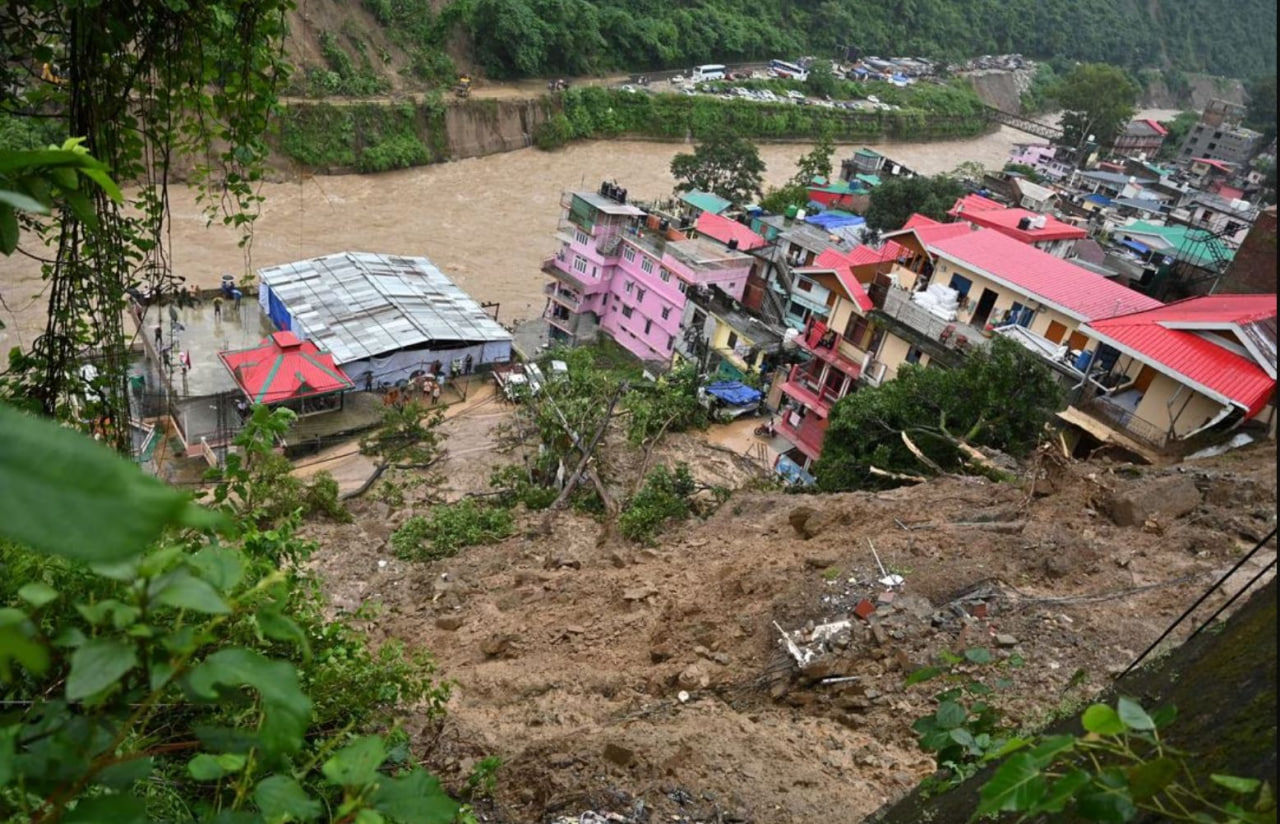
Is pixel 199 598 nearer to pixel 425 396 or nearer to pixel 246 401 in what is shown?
pixel 246 401

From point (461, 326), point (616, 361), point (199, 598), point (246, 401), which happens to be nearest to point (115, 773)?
point (199, 598)

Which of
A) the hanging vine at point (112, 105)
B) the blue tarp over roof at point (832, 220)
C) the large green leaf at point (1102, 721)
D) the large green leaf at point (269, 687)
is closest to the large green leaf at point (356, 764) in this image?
the large green leaf at point (269, 687)

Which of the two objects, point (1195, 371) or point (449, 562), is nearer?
point (449, 562)

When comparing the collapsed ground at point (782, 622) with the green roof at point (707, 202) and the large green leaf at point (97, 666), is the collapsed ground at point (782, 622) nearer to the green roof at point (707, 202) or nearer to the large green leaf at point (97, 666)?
the large green leaf at point (97, 666)

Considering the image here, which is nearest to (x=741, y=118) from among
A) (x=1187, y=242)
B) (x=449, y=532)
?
(x=1187, y=242)

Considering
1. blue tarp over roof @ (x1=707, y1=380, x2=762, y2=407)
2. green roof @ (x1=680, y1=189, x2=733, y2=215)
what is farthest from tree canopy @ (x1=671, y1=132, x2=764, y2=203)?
blue tarp over roof @ (x1=707, y1=380, x2=762, y2=407)

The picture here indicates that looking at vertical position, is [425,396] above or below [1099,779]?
below
